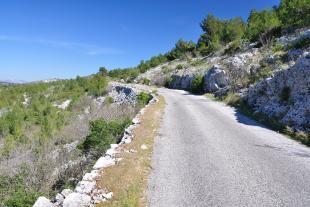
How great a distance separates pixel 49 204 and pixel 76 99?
140ft

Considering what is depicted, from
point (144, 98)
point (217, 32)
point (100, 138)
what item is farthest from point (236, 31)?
point (100, 138)

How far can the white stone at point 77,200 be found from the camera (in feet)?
24.8

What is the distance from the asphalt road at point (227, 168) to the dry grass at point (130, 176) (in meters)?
0.26

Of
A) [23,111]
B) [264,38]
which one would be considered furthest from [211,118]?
[23,111]

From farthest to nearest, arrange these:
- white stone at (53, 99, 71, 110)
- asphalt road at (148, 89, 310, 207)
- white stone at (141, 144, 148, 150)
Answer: white stone at (53, 99, 71, 110) → white stone at (141, 144, 148, 150) → asphalt road at (148, 89, 310, 207)

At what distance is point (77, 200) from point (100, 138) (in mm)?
7288

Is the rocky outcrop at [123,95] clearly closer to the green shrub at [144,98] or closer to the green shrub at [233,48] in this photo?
the green shrub at [144,98]

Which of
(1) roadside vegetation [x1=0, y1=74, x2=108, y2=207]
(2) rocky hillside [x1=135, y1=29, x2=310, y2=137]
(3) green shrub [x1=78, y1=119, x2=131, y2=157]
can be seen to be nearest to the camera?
A: (1) roadside vegetation [x1=0, y1=74, x2=108, y2=207]

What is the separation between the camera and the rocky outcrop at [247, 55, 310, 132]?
17203 mm

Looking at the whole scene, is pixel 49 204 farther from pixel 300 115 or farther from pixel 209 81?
pixel 209 81

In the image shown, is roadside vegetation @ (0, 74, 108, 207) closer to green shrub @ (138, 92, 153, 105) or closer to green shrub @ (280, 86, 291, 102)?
green shrub @ (138, 92, 153, 105)

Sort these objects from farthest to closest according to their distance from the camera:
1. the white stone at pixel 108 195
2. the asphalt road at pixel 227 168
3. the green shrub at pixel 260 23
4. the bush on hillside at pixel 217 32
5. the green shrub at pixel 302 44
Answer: the bush on hillside at pixel 217 32 < the green shrub at pixel 260 23 < the green shrub at pixel 302 44 < the white stone at pixel 108 195 < the asphalt road at pixel 227 168

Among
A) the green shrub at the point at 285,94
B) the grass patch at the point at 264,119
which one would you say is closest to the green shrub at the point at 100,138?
the grass patch at the point at 264,119

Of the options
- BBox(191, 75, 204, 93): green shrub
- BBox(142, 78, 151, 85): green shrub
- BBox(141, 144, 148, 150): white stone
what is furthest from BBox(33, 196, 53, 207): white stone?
BBox(142, 78, 151, 85): green shrub
